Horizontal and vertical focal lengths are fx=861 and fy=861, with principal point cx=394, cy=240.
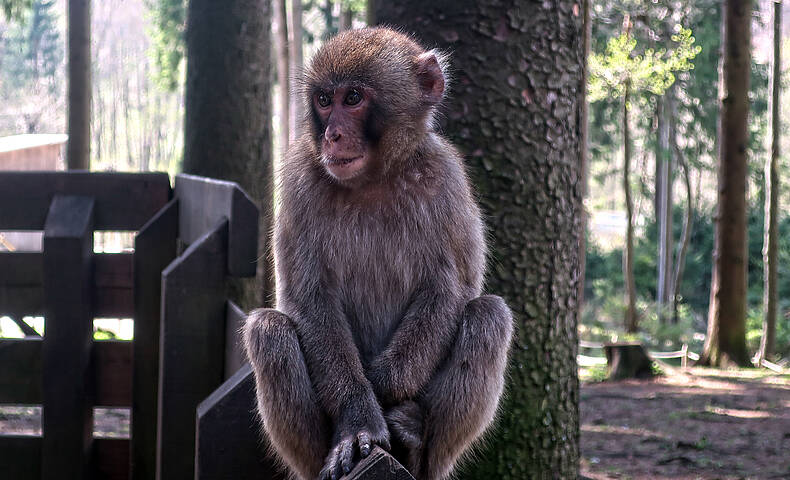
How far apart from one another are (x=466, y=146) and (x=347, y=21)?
53.7ft

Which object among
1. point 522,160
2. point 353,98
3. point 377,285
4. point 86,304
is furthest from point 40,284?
point 522,160

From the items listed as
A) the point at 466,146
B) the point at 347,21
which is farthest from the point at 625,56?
the point at 466,146

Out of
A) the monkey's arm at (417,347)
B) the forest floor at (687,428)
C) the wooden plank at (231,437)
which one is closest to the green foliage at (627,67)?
the forest floor at (687,428)

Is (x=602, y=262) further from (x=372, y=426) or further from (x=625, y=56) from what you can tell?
(x=372, y=426)

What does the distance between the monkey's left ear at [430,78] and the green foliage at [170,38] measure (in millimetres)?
15504

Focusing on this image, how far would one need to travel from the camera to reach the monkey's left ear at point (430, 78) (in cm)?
312

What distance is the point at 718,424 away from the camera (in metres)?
8.66

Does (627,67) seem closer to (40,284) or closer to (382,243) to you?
(40,284)

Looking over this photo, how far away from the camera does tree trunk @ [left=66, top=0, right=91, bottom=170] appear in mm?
10078

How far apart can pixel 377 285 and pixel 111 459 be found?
1.65 metres

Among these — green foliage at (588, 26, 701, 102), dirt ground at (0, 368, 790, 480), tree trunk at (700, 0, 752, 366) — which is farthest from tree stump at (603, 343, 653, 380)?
green foliage at (588, 26, 701, 102)

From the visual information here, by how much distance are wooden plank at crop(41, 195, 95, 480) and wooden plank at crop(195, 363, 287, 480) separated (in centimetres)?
137

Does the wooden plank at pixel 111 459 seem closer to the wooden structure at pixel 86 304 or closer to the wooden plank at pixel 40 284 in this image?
the wooden structure at pixel 86 304

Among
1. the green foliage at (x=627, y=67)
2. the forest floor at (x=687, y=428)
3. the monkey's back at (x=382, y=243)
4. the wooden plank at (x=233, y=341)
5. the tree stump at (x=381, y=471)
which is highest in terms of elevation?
the green foliage at (x=627, y=67)
